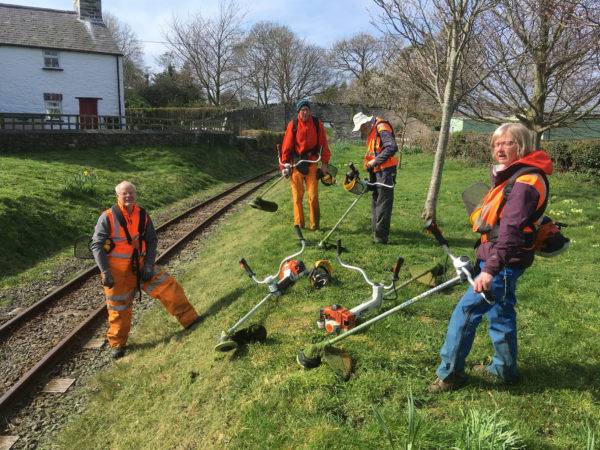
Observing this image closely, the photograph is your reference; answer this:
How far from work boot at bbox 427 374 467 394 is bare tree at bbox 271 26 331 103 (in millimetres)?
57112

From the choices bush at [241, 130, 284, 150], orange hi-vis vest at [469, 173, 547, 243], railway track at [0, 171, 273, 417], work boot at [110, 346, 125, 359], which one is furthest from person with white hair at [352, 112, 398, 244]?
bush at [241, 130, 284, 150]

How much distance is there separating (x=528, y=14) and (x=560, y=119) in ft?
8.64

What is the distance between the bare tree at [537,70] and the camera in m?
9.63

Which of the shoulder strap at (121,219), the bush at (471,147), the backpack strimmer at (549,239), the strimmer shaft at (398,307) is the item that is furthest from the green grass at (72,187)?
the bush at (471,147)

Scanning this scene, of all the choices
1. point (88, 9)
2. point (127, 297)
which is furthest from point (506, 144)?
point (88, 9)

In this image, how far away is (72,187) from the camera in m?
14.4

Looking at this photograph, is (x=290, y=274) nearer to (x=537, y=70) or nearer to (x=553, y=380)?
(x=553, y=380)

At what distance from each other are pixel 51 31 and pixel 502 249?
3380 centimetres

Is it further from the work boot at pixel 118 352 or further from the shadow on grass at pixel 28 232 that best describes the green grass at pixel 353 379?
the shadow on grass at pixel 28 232

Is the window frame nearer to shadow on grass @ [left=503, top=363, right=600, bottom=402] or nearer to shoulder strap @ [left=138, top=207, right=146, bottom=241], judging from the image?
shoulder strap @ [left=138, top=207, right=146, bottom=241]

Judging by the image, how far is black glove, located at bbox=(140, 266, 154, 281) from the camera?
6.46 meters

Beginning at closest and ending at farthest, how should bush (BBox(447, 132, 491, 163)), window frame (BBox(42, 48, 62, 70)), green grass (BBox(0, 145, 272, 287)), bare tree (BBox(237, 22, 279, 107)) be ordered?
green grass (BBox(0, 145, 272, 287))
bush (BBox(447, 132, 491, 163))
window frame (BBox(42, 48, 62, 70))
bare tree (BBox(237, 22, 279, 107))

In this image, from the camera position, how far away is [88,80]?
99.7ft

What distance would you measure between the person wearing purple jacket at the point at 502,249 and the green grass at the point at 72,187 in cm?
891
